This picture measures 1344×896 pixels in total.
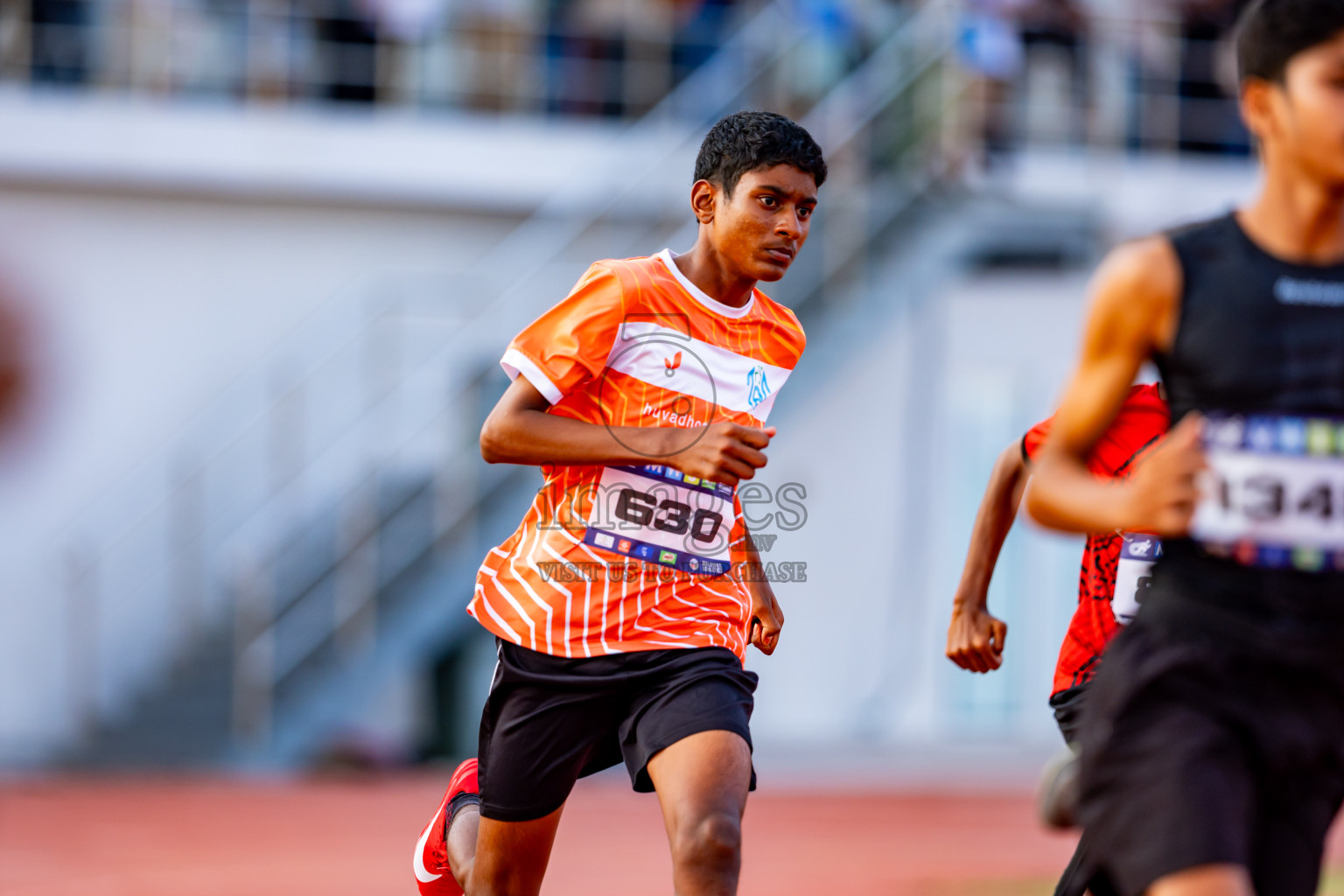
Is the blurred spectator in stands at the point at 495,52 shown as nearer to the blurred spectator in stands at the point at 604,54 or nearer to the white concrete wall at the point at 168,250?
the blurred spectator in stands at the point at 604,54

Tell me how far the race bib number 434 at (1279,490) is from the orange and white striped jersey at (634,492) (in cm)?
153

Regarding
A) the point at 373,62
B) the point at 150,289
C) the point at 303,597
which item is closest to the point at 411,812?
the point at 303,597

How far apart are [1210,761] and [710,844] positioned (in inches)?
51.6

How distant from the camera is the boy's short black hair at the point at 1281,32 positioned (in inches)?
117

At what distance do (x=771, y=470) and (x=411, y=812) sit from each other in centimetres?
463

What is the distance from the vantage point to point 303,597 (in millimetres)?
12773

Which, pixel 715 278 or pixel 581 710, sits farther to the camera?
pixel 715 278

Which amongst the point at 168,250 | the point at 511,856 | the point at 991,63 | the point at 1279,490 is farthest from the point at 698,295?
the point at 991,63

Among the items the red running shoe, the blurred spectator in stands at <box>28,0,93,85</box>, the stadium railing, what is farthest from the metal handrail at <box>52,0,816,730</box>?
the red running shoe

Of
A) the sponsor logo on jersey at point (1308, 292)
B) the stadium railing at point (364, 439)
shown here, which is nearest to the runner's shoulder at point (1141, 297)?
the sponsor logo on jersey at point (1308, 292)

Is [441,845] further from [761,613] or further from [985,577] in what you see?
[985,577]

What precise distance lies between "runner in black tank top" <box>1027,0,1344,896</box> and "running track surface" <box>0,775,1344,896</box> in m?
5.20

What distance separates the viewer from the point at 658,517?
436 cm

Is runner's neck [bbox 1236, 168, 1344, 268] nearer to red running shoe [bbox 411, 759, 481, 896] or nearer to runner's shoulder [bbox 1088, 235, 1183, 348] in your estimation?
runner's shoulder [bbox 1088, 235, 1183, 348]
